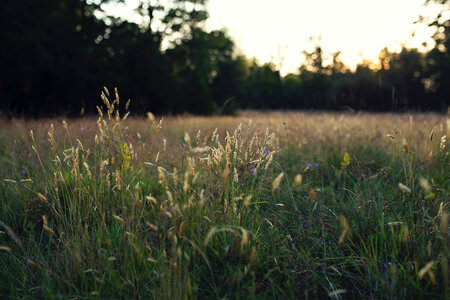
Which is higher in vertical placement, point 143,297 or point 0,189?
point 0,189

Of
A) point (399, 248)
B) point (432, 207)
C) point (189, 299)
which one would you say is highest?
point (432, 207)

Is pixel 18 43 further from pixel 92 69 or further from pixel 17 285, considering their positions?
pixel 17 285

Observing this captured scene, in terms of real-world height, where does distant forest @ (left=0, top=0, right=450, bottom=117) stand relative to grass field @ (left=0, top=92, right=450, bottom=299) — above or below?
above

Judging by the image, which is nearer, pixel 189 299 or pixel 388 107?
pixel 189 299

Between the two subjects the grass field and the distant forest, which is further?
the distant forest

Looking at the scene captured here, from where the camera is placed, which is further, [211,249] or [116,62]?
[116,62]

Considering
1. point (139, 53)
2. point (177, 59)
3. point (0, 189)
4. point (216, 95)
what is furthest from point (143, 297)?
point (216, 95)

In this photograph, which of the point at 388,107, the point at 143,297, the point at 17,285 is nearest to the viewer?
the point at 143,297

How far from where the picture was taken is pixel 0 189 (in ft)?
7.17

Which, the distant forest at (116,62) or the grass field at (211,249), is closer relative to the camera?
the grass field at (211,249)

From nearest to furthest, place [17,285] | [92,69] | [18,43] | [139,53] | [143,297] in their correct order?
[143,297] → [17,285] → [18,43] → [92,69] → [139,53]

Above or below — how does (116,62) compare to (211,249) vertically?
above

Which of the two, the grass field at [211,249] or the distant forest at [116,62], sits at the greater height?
the distant forest at [116,62]

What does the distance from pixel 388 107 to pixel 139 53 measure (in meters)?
14.6
